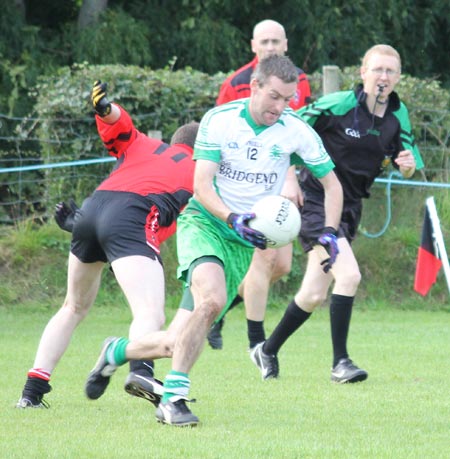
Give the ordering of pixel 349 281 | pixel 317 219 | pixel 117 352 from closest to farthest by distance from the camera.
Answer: pixel 117 352, pixel 349 281, pixel 317 219

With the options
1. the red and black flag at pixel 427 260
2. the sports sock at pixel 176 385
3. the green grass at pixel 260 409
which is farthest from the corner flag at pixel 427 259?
the sports sock at pixel 176 385

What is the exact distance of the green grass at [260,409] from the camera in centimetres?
529

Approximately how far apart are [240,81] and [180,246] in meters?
3.90

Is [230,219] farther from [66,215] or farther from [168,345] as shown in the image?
[66,215]

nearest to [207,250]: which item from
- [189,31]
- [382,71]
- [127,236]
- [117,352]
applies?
[127,236]

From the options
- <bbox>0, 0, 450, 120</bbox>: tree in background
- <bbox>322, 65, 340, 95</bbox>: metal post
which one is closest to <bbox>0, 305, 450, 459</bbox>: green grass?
<bbox>322, 65, 340, 95</bbox>: metal post

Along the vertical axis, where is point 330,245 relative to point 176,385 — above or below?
above

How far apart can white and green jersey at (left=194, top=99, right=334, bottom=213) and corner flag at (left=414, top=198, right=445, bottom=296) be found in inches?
204

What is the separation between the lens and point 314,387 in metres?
7.45

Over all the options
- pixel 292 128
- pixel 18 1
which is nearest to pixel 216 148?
pixel 292 128

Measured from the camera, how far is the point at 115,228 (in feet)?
20.6

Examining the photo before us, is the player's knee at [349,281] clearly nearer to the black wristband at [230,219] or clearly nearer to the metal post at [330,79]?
the black wristband at [230,219]

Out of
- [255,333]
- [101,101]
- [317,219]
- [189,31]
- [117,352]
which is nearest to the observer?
[117,352]

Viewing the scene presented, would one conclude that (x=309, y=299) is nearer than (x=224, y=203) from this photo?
No
